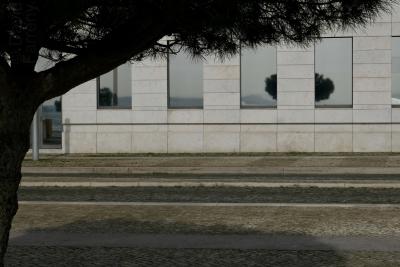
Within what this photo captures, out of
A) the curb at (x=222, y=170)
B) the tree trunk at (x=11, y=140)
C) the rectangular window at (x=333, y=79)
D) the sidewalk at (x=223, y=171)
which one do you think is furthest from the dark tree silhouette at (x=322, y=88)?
the tree trunk at (x=11, y=140)

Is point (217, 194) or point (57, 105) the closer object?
point (217, 194)

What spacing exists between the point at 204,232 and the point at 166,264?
1955 millimetres

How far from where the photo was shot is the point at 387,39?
2459 centimetres

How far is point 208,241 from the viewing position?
309 inches

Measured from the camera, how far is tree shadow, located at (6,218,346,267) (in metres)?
6.74

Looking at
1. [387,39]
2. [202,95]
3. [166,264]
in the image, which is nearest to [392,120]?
[387,39]

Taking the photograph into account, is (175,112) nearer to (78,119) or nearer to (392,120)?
(78,119)

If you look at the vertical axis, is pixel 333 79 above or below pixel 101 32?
above

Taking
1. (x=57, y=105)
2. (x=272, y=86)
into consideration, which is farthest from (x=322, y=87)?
(x=57, y=105)

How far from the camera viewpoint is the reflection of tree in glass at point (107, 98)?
2648 cm

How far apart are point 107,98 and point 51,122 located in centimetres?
260

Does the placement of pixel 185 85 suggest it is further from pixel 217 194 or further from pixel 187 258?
pixel 187 258

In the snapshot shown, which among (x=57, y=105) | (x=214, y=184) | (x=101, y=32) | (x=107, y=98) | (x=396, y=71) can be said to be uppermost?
(x=396, y=71)

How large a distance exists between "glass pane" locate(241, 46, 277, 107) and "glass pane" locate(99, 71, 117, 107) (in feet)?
17.3
